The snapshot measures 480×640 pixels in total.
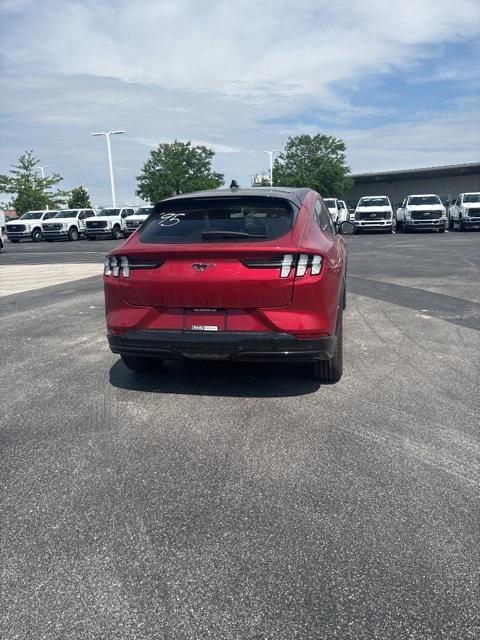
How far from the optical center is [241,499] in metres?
2.99

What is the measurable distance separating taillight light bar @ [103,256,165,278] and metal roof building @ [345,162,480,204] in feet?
207

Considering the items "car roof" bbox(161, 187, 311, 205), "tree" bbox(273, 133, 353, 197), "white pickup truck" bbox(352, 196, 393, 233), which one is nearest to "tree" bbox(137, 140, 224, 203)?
"tree" bbox(273, 133, 353, 197)

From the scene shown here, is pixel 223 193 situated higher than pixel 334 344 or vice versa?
pixel 223 193

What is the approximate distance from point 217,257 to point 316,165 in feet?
178

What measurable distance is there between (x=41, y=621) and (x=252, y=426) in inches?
80.1

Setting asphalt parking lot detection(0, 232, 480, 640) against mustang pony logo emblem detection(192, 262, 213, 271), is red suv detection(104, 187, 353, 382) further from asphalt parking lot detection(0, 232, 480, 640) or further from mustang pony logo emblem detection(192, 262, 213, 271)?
asphalt parking lot detection(0, 232, 480, 640)

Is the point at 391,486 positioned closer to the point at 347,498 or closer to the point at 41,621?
the point at 347,498

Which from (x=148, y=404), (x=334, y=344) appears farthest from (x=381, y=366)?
(x=148, y=404)

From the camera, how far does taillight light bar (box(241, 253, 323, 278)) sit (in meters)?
4.04

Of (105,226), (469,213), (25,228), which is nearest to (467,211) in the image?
(469,213)

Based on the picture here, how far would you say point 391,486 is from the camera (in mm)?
3104

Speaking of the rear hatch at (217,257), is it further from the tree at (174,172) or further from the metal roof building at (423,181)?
the metal roof building at (423,181)

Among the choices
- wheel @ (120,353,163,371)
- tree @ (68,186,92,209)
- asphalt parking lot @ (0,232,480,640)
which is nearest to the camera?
asphalt parking lot @ (0,232,480,640)

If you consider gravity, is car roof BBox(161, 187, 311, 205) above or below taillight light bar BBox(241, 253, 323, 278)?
above
